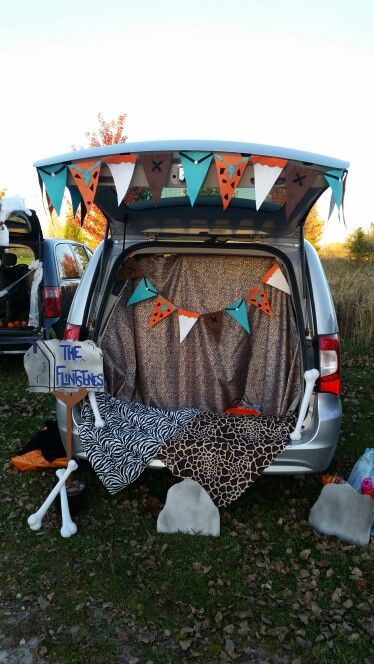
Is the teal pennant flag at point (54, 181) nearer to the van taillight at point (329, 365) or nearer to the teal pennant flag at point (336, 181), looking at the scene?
the teal pennant flag at point (336, 181)

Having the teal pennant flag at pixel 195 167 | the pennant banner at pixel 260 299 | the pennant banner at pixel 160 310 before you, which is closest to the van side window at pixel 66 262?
the pennant banner at pixel 160 310

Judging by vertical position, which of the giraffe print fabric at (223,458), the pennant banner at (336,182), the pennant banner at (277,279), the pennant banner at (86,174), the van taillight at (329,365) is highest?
the pennant banner at (86,174)

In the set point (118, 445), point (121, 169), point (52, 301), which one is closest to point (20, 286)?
point (52, 301)

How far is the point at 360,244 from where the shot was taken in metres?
22.7

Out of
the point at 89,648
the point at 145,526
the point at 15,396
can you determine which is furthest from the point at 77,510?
the point at 15,396

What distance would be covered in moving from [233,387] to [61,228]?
1647 centimetres

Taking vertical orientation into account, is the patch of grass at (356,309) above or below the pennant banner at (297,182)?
below

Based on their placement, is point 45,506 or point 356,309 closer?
point 45,506

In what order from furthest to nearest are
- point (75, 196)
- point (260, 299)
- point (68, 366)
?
1. point (260, 299)
2. point (75, 196)
3. point (68, 366)

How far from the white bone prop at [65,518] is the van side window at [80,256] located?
15.1ft

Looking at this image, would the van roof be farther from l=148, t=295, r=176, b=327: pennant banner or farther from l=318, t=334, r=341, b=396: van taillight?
l=148, t=295, r=176, b=327: pennant banner

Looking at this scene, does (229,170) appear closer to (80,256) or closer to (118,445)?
(118,445)

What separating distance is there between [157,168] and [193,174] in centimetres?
21

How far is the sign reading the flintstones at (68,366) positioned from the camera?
138 inches
